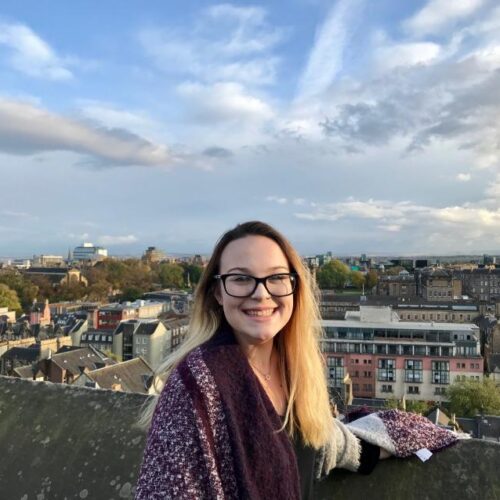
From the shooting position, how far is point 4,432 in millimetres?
3561

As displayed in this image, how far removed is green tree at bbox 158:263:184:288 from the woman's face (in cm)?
10656

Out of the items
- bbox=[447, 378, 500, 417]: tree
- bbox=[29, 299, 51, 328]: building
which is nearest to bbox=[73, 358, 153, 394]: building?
bbox=[447, 378, 500, 417]: tree

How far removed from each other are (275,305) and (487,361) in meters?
45.9

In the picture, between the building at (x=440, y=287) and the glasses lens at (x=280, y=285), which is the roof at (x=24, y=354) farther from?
the building at (x=440, y=287)

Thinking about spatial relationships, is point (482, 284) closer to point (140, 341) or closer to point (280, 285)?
point (140, 341)

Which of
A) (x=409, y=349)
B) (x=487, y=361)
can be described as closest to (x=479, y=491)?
(x=409, y=349)

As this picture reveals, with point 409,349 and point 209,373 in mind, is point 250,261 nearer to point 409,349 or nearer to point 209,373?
point 209,373

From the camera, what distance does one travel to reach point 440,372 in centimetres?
3747

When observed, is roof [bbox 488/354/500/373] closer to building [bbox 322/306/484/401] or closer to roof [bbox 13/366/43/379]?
building [bbox 322/306/484/401]

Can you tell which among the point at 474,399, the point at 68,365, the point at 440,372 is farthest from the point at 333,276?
the point at 68,365

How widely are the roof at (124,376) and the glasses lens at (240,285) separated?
24.8 meters

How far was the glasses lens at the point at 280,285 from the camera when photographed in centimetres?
211

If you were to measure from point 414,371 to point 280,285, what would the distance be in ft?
126

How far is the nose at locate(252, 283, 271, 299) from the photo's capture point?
206 cm
